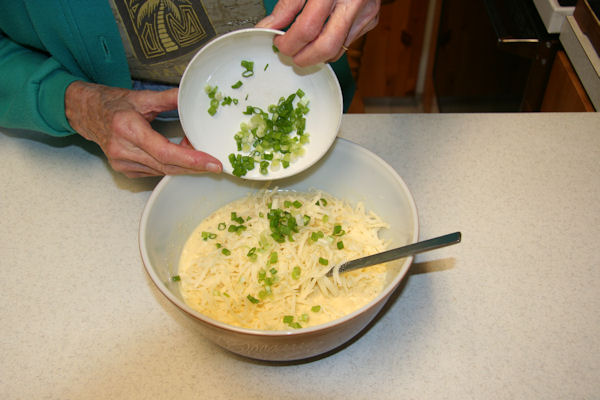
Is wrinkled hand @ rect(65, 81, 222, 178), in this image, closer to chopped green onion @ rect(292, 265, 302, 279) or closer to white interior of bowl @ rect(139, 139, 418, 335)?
white interior of bowl @ rect(139, 139, 418, 335)

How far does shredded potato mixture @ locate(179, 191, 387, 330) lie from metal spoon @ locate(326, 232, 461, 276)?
45mm

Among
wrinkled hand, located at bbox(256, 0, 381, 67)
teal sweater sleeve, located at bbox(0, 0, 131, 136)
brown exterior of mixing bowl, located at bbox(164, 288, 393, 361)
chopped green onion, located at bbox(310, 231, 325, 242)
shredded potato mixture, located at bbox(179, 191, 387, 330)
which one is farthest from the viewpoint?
teal sweater sleeve, located at bbox(0, 0, 131, 136)

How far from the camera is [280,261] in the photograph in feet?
3.96

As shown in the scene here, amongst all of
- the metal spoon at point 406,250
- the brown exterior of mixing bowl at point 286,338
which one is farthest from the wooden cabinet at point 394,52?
the brown exterior of mixing bowl at point 286,338

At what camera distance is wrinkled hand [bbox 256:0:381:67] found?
1.02 meters

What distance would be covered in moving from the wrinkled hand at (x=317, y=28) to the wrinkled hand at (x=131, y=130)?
31cm

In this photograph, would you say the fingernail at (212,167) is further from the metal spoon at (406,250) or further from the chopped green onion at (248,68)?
the metal spoon at (406,250)

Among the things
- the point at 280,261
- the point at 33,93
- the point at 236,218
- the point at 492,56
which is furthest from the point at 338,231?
the point at 492,56

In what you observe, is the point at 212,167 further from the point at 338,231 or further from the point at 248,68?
the point at 338,231

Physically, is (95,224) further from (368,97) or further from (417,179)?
(368,97)

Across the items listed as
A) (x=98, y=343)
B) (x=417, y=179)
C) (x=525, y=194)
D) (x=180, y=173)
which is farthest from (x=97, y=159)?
(x=525, y=194)

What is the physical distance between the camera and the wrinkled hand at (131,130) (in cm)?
116

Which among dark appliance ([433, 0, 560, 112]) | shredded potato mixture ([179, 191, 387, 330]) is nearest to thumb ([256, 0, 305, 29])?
shredded potato mixture ([179, 191, 387, 330])

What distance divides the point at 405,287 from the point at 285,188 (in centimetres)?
43
